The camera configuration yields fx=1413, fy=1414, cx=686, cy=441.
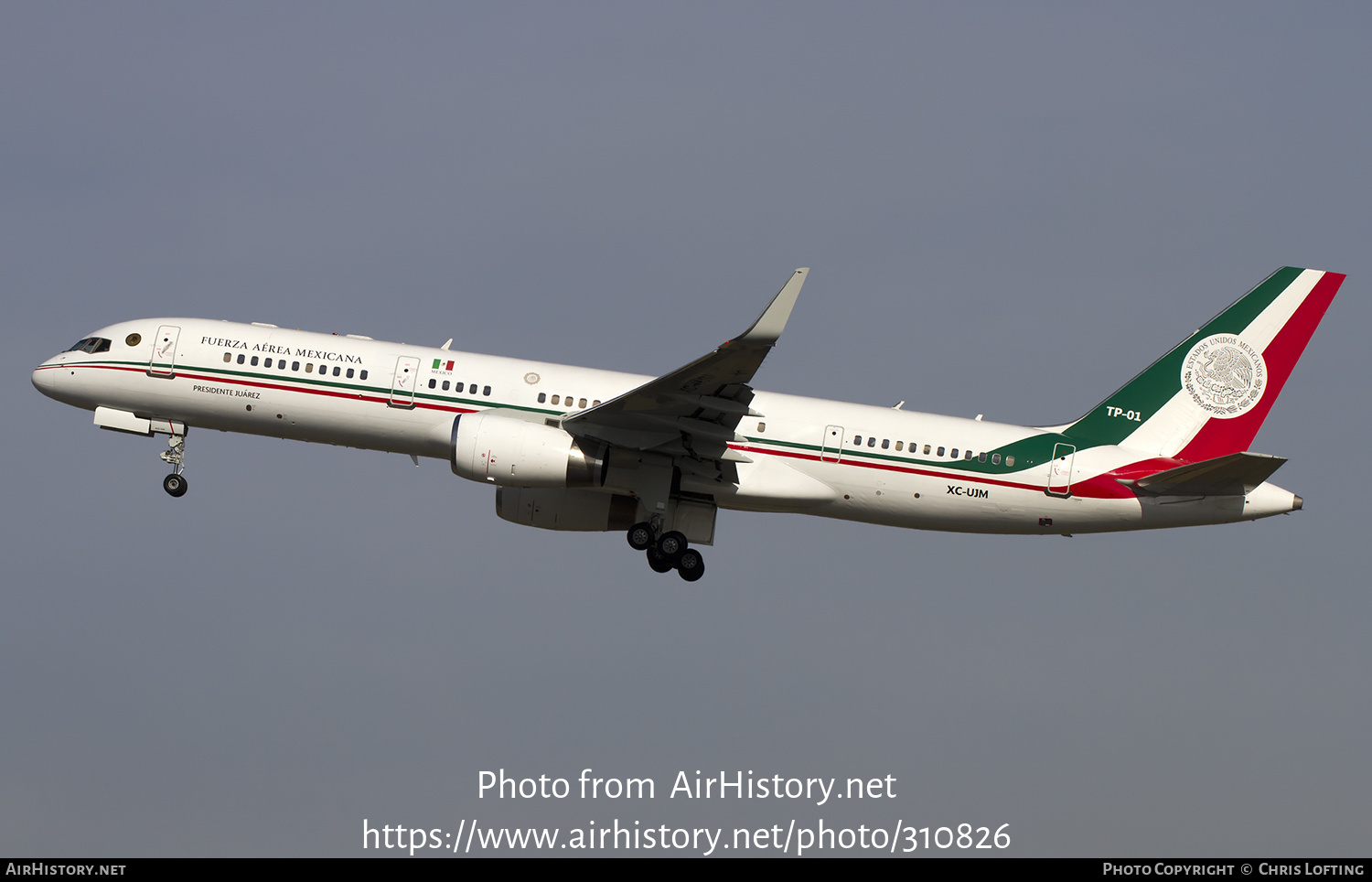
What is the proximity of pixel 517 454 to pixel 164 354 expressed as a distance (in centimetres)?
1068

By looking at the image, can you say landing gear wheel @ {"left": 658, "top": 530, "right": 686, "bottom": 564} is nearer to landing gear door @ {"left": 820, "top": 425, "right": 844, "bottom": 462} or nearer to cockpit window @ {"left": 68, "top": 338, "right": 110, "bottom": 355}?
landing gear door @ {"left": 820, "top": 425, "right": 844, "bottom": 462}

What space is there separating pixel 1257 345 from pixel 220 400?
28.2 meters

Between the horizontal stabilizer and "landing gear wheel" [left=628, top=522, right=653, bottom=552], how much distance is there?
488 inches

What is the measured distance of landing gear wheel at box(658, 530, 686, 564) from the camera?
36.9 meters

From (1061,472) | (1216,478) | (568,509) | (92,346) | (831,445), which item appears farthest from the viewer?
(568,509)

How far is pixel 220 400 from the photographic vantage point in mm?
37188

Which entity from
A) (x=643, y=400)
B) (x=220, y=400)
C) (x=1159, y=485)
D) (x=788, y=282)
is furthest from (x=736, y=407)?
(x=220, y=400)

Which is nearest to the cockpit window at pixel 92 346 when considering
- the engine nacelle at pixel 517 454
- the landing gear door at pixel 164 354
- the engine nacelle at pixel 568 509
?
the landing gear door at pixel 164 354

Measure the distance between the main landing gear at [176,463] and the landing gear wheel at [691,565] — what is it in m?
13.9

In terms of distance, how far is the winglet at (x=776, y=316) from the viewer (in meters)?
30.4

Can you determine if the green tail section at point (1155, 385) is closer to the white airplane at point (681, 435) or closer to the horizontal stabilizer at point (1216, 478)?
the white airplane at point (681, 435)

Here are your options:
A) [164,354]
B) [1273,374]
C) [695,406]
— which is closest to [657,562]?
[695,406]

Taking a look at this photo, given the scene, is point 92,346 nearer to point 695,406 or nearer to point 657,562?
point 657,562

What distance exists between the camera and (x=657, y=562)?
37312 millimetres
